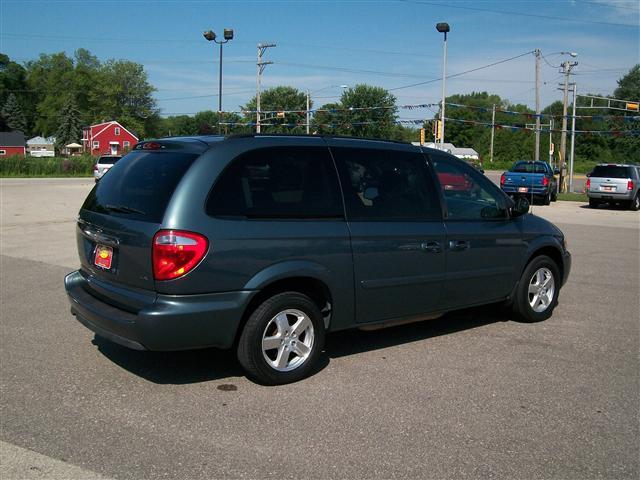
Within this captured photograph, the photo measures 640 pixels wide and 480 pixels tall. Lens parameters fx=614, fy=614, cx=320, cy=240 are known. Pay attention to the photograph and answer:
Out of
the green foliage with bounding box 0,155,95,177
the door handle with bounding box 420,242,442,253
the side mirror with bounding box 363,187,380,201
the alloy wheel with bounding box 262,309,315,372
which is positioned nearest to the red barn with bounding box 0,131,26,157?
the green foliage with bounding box 0,155,95,177

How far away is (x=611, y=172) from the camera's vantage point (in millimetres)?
24000

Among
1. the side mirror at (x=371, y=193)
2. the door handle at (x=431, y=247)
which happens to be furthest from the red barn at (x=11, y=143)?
the door handle at (x=431, y=247)

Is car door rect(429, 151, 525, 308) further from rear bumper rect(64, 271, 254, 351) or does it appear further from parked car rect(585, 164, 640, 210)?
parked car rect(585, 164, 640, 210)

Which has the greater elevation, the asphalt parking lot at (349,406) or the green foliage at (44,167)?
the green foliage at (44,167)

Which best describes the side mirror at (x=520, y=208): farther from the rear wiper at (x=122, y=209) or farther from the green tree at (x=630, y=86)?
the green tree at (x=630, y=86)

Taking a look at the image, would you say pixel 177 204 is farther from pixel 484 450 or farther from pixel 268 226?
pixel 484 450

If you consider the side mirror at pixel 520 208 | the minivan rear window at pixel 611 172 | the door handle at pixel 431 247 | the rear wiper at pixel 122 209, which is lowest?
the door handle at pixel 431 247

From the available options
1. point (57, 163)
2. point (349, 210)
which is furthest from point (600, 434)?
point (57, 163)

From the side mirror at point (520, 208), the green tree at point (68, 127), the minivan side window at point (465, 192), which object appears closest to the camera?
the minivan side window at point (465, 192)

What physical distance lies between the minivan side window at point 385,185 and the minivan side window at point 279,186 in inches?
5.3

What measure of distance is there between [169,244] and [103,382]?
1.30 meters

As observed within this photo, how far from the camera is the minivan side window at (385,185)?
4.92m

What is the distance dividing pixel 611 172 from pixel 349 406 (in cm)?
2307

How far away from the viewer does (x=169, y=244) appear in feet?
13.3
